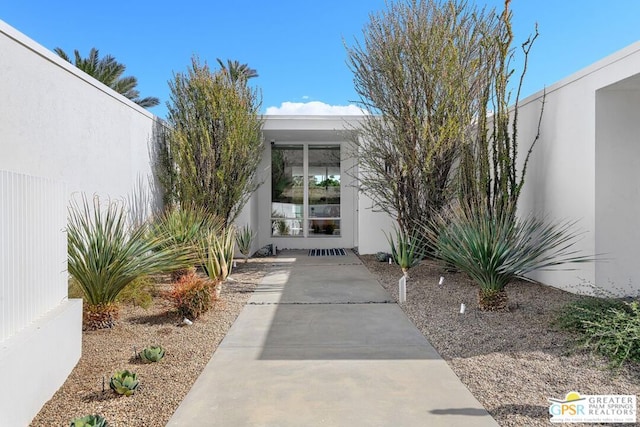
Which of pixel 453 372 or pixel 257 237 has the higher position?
pixel 257 237

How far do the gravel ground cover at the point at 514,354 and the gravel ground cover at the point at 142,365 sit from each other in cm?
242

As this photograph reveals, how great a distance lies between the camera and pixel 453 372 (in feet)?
12.8

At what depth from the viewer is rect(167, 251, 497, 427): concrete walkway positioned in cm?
311


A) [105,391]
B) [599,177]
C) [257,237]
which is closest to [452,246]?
[599,177]

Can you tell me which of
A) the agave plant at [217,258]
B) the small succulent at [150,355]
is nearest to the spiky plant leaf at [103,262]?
the small succulent at [150,355]

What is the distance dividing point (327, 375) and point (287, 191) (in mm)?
10341

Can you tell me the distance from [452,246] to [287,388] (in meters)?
3.60

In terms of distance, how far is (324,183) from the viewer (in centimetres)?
1395

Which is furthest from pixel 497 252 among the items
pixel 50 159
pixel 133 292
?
pixel 50 159

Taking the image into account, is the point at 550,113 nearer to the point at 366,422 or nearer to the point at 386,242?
the point at 386,242

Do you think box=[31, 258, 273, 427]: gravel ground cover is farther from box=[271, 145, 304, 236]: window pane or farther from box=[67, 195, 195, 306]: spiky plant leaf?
box=[271, 145, 304, 236]: window pane

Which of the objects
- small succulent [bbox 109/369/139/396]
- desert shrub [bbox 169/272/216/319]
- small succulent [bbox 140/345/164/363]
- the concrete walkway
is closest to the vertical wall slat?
small succulent [bbox 109/369/139/396]

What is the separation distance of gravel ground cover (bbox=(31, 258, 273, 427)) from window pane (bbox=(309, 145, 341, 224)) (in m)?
7.49

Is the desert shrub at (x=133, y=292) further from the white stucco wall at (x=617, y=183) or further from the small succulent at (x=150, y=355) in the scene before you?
the white stucco wall at (x=617, y=183)
